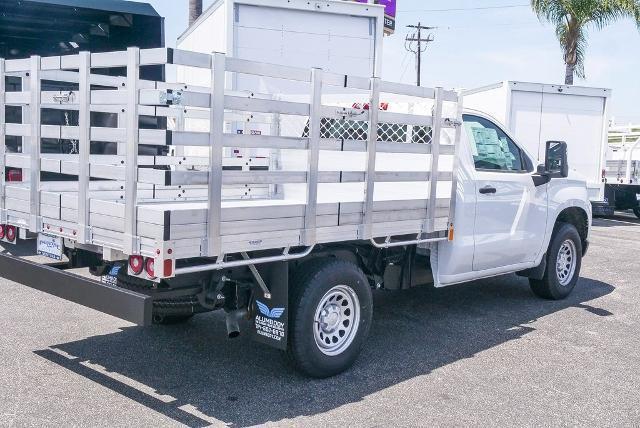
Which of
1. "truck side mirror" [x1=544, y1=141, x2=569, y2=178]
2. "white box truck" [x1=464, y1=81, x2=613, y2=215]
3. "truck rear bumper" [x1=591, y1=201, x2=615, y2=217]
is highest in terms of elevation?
"white box truck" [x1=464, y1=81, x2=613, y2=215]

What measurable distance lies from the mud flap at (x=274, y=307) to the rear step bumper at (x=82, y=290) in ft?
3.11

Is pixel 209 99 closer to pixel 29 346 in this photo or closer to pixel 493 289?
pixel 29 346

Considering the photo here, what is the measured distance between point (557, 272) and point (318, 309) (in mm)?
3850

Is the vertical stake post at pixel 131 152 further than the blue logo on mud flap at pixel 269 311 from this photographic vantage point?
No

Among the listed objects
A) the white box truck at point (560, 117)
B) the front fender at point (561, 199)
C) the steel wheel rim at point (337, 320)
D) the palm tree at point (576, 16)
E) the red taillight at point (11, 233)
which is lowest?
the steel wheel rim at point (337, 320)

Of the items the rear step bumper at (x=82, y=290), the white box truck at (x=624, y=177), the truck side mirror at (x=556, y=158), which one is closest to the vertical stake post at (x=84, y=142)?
the rear step bumper at (x=82, y=290)

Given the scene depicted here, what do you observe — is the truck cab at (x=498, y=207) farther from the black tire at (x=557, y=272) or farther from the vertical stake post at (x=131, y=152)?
the vertical stake post at (x=131, y=152)

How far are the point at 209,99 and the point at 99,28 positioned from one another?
5.56 meters

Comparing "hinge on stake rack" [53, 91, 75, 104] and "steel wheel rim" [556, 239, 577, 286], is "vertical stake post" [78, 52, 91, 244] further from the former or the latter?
"steel wheel rim" [556, 239, 577, 286]

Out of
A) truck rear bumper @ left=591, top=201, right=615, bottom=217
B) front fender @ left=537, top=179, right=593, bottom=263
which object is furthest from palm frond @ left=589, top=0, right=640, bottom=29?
front fender @ left=537, top=179, right=593, bottom=263

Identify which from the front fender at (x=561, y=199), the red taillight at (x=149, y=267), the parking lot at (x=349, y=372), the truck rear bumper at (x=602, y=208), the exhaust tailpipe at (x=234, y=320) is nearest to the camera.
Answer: the red taillight at (x=149, y=267)

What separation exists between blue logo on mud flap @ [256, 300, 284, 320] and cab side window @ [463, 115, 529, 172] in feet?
8.48

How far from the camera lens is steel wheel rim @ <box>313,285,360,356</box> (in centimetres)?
503

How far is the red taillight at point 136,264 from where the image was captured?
4.09 metres
